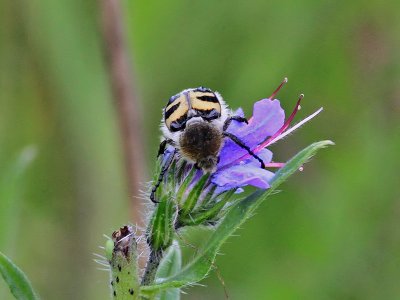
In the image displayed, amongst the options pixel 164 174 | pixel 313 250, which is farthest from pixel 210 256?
pixel 313 250

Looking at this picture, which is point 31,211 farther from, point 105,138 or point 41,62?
point 41,62

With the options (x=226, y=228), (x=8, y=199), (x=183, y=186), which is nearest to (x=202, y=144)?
(x=183, y=186)

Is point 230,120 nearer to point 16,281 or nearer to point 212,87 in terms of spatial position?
point 16,281

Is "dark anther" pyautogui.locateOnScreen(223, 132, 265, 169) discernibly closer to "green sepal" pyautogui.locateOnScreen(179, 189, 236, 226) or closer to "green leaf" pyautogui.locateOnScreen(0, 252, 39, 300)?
"green sepal" pyautogui.locateOnScreen(179, 189, 236, 226)

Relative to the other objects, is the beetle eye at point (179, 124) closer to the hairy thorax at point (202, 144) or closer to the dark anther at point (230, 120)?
the hairy thorax at point (202, 144)

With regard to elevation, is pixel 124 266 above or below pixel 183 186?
below

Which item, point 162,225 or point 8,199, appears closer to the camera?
point 162,225

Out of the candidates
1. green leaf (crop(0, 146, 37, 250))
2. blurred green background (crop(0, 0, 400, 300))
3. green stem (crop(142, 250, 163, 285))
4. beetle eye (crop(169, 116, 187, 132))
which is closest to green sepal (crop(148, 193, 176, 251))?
green stem (crop(142, 250, 163, 285))
